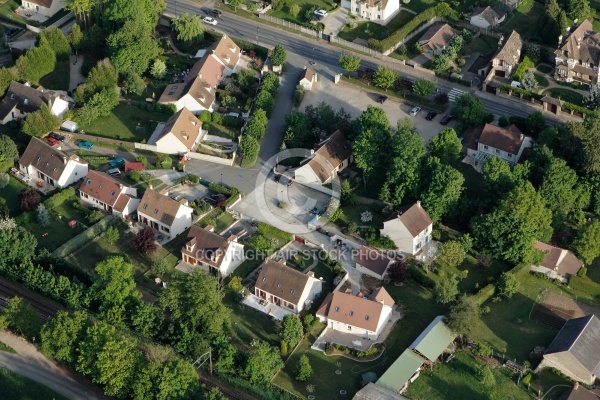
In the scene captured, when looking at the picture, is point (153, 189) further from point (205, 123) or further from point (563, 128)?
point (563, 128)

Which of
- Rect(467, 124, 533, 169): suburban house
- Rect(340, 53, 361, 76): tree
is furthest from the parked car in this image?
Rect(467, 124, 533, 169): suburban house

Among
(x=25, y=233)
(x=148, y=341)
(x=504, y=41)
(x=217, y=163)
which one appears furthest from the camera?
(x=504, y=41)

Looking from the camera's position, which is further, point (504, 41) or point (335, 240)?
point (504, 41)

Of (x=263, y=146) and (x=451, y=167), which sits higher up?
(x=451, y=167)

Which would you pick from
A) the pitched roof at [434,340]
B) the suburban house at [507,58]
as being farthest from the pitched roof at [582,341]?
the suburban house at [507,58]

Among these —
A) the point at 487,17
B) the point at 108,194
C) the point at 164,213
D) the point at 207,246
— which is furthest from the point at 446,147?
the point at 108,194

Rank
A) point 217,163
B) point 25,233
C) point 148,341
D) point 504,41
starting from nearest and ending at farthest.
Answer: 1. point 148,341
2. point 25,233
3. point 217,163
4. point 504,41

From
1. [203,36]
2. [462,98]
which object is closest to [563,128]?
[462,98]

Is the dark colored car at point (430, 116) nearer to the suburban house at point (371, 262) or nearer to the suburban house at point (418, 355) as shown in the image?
the suburban house at point (371, 262)

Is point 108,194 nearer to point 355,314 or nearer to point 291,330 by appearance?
point 291,330
